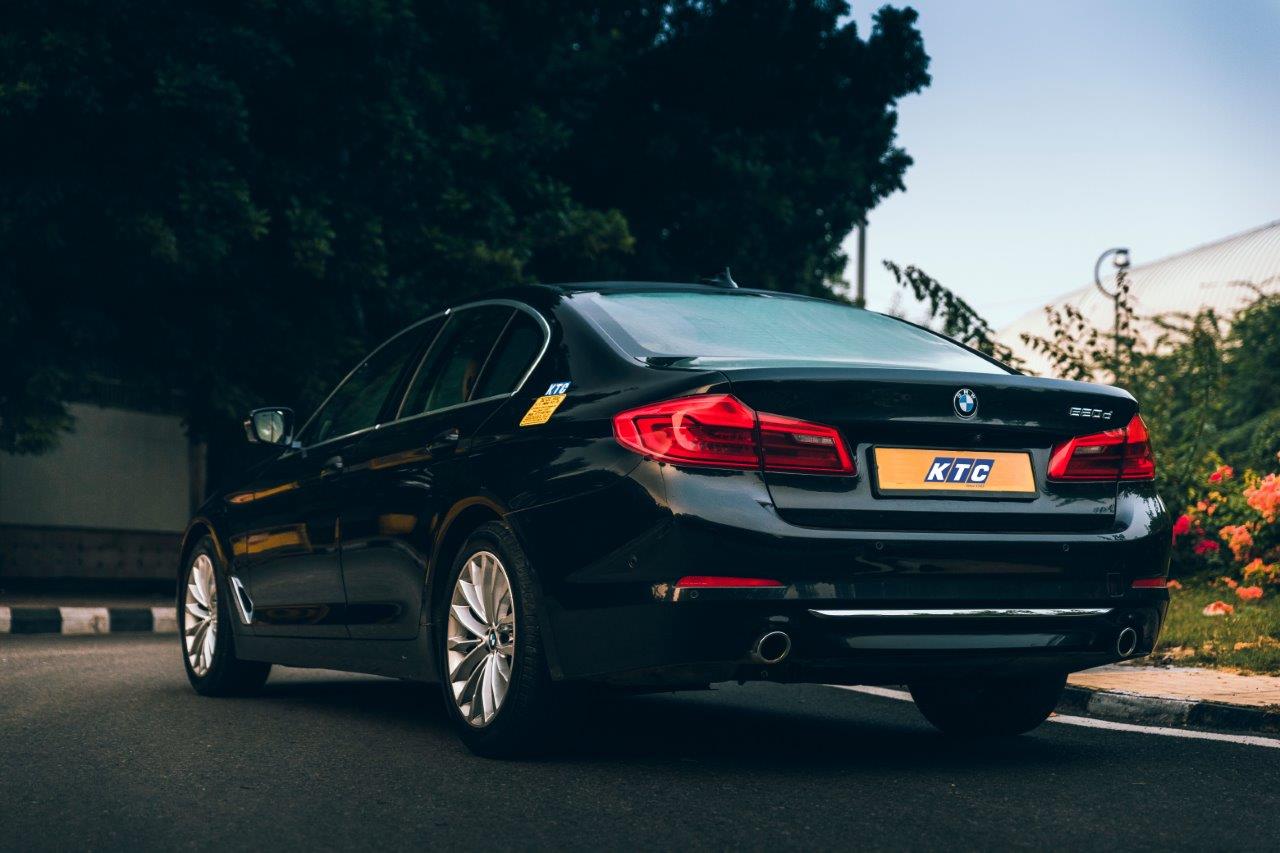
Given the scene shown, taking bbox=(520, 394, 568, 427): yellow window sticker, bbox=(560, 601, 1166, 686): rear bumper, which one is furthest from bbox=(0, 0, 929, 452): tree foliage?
bbox=(560, 601, 1166, 686): rear bumper

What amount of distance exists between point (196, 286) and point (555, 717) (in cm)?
1241

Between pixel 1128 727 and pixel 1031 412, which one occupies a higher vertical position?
pixel 1031 412

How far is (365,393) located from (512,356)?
1.31 m

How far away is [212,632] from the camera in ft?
25.8

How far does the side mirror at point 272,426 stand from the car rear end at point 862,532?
2.56 metres

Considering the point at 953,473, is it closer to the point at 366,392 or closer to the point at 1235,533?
the point at 366,392

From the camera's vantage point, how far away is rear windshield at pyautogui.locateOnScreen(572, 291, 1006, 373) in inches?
213

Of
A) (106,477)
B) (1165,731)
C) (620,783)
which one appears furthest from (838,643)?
(106,477)

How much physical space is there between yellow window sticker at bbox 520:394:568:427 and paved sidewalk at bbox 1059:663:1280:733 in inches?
117

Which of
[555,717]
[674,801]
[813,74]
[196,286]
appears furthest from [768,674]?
[813,74]

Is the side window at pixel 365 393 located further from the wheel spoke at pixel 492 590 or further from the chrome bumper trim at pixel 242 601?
the wheel spoke at pixel 492 590

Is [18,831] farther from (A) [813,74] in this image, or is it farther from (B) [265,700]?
(A) [813,74]

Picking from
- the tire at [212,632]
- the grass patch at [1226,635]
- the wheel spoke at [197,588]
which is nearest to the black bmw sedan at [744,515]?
the tire at [212,632]

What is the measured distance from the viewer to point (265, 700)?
25.4 ft
